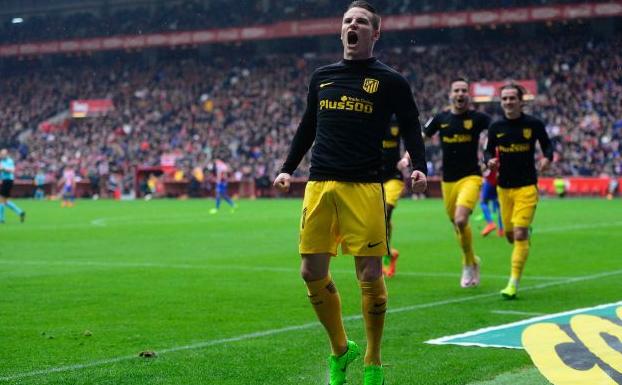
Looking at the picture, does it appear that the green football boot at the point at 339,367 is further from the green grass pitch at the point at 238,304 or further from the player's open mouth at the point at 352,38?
the player's open mouth at the point at 352,38

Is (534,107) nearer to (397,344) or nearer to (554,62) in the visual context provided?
(554,62)

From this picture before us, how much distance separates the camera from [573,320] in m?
9.65

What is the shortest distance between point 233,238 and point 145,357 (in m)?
14.7

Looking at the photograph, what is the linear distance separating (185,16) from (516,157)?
55.0 meters

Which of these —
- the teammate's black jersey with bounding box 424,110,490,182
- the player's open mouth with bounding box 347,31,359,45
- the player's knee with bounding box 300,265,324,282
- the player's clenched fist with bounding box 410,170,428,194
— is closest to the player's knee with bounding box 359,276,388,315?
the player's knee with bounding box 300,265,324,282

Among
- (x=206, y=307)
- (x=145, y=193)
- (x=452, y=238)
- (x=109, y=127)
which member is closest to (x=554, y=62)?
(x=145, y=193)

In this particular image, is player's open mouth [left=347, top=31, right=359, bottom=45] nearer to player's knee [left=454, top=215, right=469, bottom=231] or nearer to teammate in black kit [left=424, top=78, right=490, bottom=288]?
player's knee [left=454, top=215, right=469, bottom=231]

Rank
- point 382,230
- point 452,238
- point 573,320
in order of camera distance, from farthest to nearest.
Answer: point 452,238 < point 573,320 < point 382,230

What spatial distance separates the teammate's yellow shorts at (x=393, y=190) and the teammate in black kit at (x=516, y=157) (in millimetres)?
2264

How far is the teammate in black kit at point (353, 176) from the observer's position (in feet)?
22.4

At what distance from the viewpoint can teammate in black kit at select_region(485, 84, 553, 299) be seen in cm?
1243

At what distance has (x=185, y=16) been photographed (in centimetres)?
6575

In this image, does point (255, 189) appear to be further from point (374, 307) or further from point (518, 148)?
point (374, 307)

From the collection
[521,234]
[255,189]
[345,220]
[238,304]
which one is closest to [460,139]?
Answer: [521,234]
